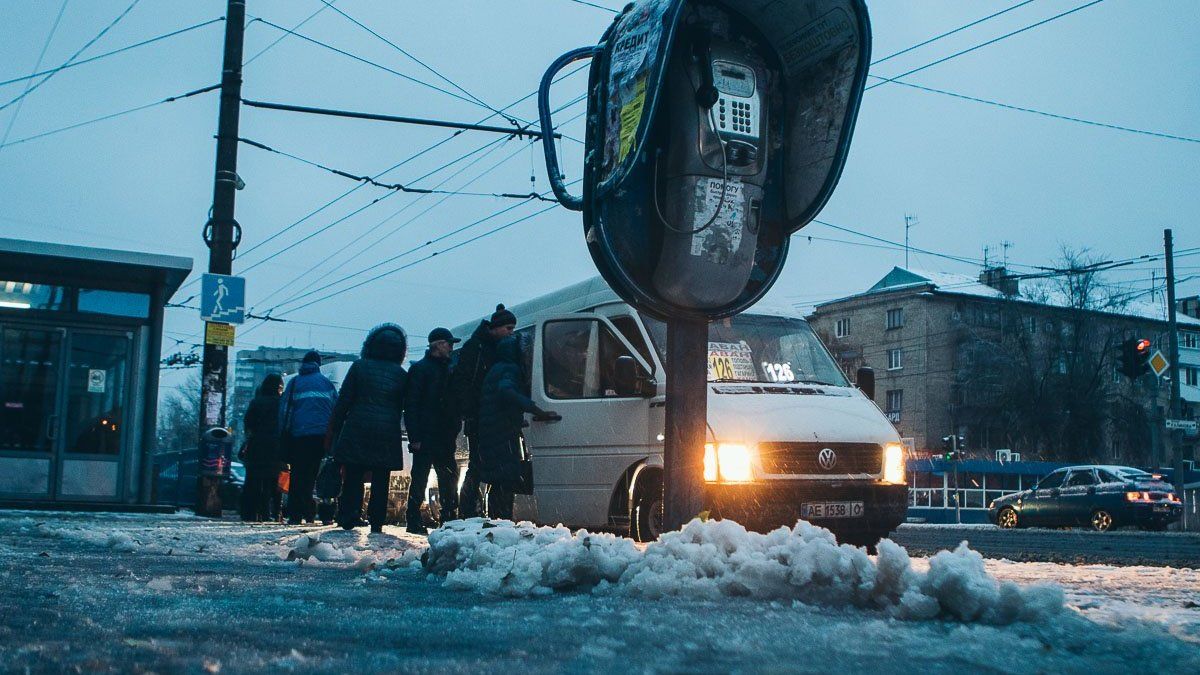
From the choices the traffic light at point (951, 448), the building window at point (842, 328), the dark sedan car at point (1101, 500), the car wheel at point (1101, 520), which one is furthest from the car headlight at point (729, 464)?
the building window at point (842, 328)

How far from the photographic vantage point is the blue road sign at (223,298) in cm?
1546

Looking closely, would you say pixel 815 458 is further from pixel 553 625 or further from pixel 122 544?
pixel 553 625

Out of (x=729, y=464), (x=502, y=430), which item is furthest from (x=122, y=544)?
(x=729, y=464)

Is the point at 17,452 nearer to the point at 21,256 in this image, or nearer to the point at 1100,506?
the point at 21,256

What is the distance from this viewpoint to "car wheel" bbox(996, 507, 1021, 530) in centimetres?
2903

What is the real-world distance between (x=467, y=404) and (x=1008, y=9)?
373 inches

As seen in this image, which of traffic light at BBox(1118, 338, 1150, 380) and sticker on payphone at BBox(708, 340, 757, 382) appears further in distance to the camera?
traffic light at BBox(1118, 338, 1150, 380)

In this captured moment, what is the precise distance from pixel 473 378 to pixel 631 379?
61.9 inches

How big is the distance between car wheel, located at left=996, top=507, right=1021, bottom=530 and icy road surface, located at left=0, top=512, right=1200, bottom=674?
24.5 meters

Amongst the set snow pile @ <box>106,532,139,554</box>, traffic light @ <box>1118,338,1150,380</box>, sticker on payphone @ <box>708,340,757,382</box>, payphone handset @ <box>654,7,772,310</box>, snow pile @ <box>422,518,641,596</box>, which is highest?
traffic light @ <box>1118,338,1150,380</box>

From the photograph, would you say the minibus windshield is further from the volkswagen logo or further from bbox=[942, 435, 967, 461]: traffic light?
bbox=[942, 435, 967, 461]: traffic light

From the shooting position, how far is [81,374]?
1666cm

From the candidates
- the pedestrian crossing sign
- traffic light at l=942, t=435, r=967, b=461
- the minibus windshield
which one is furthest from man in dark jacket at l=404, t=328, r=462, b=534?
traffic light at l=942, t=435, r=967, b=461

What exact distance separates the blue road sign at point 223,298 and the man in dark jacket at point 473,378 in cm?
632
